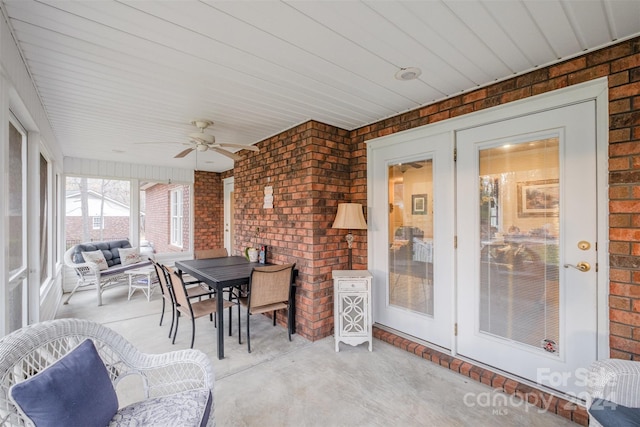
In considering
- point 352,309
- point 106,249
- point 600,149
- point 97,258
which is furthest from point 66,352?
point 106,249

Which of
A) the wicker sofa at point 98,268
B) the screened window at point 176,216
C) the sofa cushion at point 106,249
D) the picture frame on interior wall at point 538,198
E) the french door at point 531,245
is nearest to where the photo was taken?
the french door at point 531,245

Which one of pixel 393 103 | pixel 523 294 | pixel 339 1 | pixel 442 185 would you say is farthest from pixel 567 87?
pixel 339 1

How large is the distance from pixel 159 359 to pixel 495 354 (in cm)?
248

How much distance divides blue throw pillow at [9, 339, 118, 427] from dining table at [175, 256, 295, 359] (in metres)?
1.29

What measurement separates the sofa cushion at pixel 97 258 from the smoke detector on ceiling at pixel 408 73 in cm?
516

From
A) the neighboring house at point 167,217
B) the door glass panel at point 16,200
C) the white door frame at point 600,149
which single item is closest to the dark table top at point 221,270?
the door glass panel at point 16,200

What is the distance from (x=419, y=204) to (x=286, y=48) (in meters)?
1.85

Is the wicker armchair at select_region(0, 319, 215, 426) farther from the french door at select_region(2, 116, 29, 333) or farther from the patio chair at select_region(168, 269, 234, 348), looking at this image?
the patio chair at select_region(168, 269, 234, 348)

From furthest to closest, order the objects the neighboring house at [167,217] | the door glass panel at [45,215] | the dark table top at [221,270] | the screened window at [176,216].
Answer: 1. the screened window at [176,216]
2. the neighboring house at [167,217]
3. the door glass panel at [45,215]
4. the dark table top at [221,270]

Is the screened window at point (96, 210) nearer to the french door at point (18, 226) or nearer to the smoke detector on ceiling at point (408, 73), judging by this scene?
the french door at point (18, 226)

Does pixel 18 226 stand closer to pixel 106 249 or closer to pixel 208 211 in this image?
pixel 106 249

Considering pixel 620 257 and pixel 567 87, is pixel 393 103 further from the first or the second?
pixel 620 257

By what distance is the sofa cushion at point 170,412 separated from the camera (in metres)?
1.29

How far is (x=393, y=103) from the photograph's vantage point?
8.74ft
